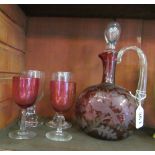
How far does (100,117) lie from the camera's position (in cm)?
55

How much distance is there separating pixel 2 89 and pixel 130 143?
0.34 metres

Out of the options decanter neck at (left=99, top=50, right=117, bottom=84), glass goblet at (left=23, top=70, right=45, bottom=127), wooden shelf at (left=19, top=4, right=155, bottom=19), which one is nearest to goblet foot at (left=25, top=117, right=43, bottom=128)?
glass goblet at (left=23, top=70, right=45, bottom=127)

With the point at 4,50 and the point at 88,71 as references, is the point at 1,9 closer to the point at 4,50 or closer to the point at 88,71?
the point at 4,50

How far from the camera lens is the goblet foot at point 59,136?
53 centimetres

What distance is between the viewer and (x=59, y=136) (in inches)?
21.6

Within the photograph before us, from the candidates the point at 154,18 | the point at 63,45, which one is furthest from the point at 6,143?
the point at 154,18

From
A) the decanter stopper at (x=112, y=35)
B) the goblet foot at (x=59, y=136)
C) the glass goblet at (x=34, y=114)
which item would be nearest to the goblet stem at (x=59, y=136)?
the goblet foot at (x=59, y=136)

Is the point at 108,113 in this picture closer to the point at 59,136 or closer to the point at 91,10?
the point at 59,136

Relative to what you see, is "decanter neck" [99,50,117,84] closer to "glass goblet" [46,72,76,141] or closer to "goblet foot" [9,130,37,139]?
"glass goblet" [46,72,76,141]

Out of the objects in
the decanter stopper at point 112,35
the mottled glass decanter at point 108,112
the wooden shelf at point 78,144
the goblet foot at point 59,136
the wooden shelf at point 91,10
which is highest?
the wooden shelf at point 91,10

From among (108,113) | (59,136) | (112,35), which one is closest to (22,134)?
(59,136)

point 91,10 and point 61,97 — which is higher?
point 91,10

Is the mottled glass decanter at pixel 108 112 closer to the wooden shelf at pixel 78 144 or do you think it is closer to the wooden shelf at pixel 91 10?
the wooden shelf at pixel 78 144

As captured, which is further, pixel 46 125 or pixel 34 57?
pixel 34 57
